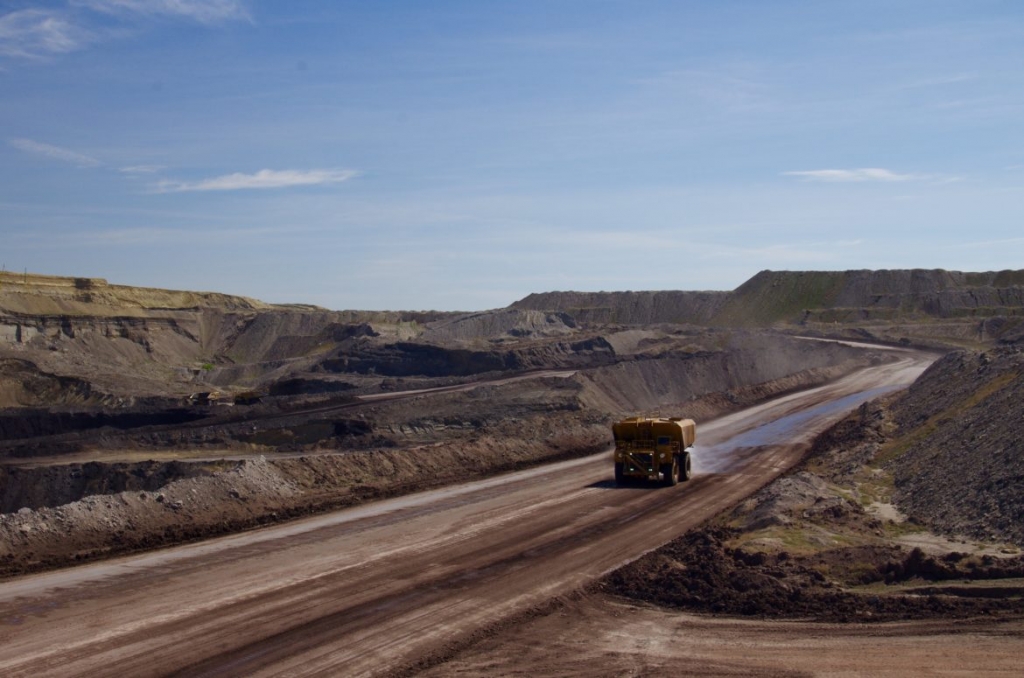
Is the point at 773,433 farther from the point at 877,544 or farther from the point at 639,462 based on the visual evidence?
Answer: the point at 877,544

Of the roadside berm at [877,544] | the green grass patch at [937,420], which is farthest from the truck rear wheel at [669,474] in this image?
the green grass patch at [937,420]

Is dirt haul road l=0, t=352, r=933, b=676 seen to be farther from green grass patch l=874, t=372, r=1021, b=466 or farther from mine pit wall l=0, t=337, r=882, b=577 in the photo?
green grass patch l=874, t=372, r=1021, b=466

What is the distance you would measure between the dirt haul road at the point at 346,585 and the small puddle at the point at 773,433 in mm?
5081

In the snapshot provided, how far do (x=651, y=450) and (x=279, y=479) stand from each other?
436 inches

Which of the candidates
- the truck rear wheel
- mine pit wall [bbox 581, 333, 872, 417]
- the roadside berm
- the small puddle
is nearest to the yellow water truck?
the truck rear wheel

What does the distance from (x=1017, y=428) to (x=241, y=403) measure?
145ft

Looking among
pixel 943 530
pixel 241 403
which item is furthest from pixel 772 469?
pixel 241 403

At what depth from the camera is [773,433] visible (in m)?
40.9

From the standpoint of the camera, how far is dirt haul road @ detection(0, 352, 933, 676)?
13641 millimetres

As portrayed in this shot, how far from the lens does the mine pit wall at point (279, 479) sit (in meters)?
21.1

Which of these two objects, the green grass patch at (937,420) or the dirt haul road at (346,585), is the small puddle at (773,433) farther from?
the green grass patch at (937,420)

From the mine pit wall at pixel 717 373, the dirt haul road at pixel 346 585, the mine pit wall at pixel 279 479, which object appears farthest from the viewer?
the mine pit wall at pixel 717 373

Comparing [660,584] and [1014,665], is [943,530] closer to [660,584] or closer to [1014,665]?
[660,584]

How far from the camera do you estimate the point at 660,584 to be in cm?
1722
